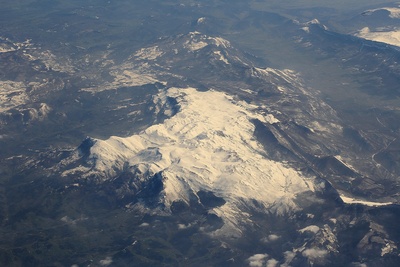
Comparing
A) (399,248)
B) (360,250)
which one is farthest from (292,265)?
(399,248)

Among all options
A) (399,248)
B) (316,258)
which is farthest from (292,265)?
(399,248)

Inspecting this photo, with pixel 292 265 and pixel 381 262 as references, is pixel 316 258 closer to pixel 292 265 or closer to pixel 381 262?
pixel 292 265

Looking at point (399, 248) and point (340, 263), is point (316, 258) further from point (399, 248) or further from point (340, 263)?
point (399, 248)

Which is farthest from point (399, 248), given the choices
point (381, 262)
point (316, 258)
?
point (316, 258)

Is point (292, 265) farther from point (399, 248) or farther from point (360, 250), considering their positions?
point (399, 248)

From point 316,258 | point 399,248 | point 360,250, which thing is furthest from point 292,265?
point 399,248

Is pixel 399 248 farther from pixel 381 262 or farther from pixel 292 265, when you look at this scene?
pixel 292 265
